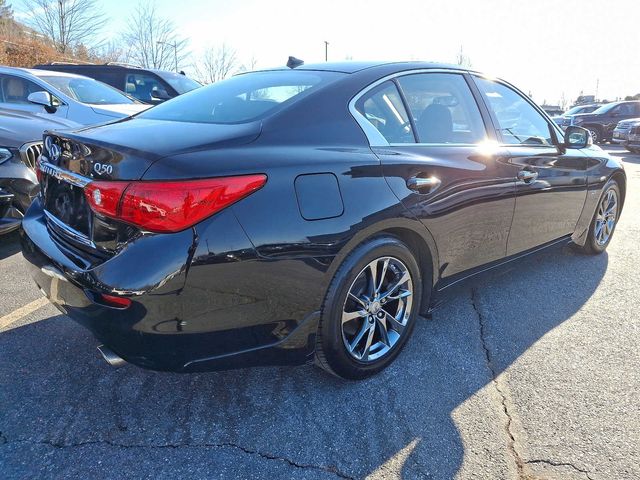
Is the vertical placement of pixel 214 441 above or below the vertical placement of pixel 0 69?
below

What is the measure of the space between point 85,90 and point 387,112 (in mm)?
5787

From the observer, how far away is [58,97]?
6371mm

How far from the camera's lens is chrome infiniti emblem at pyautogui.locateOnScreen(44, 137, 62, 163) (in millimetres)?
2293

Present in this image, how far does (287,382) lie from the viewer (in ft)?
8.30

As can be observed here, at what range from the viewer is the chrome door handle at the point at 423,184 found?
2.51 meters

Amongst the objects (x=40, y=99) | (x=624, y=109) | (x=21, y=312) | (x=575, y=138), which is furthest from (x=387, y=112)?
(x=624, y=109)

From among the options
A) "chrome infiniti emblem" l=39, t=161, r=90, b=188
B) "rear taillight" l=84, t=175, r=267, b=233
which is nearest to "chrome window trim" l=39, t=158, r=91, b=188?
"chrome infiniti emblem" l=39, t=161, r=90, b=188

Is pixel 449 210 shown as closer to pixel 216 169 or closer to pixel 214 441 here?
pixel 216 169

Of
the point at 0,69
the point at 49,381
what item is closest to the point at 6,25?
the point at 0,69

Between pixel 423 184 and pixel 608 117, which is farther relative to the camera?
pixel 608 117

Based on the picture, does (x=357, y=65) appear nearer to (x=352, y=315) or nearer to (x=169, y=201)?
(x=352, y=315)

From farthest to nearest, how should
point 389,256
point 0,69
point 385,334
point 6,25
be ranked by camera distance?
point 6,25 → point 0,69 → point 385,334 → point 389,256

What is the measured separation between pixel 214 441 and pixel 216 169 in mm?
1145

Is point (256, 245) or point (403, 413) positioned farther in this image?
point (403, 413)
